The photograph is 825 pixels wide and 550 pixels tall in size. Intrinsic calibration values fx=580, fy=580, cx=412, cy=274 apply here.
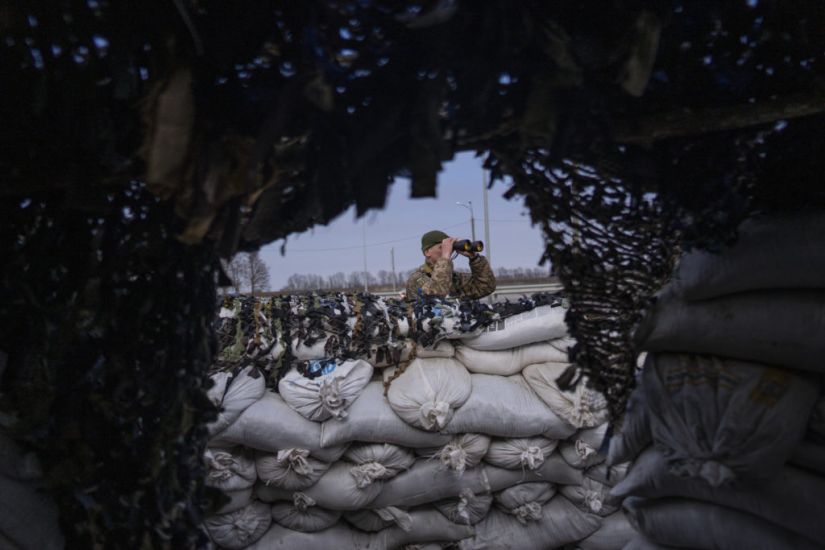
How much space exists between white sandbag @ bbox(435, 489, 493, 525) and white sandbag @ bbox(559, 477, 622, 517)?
39cm

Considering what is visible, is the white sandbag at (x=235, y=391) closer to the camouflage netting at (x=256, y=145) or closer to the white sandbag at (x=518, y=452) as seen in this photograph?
the white sandbag at (x=518, y=452)

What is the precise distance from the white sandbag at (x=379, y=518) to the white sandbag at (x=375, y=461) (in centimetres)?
20

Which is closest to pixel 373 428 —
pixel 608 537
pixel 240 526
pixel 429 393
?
pixel 429 393

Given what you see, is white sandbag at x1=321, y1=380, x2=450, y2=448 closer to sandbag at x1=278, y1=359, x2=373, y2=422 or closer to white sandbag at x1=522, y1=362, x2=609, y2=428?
sandbag at x1=278, y1=359, x2=373, y2=422

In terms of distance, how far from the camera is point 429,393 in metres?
2.41

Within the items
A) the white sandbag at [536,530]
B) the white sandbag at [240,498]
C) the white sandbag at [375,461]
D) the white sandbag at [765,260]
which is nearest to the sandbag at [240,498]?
the white sandbag at [240,498]

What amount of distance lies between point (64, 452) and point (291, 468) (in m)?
1.73

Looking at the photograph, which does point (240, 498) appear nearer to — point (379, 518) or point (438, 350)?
point (379, 518)

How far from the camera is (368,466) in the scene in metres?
2.43

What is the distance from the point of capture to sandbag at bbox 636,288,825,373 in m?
0.91

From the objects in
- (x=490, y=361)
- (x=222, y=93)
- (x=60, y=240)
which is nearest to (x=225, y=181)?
(x=222, y=93)

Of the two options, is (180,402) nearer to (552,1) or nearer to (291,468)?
(552,1)

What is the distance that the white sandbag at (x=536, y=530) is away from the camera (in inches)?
107

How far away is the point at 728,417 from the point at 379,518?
203 centimetres
